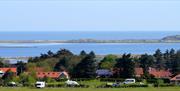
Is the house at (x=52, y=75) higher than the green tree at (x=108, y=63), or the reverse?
the green tree at (x=108, y=63)

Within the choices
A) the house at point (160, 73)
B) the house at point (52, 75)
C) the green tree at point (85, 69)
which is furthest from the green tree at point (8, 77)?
the house at point (160, 73)

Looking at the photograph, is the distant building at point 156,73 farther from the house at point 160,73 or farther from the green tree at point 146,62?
the green tree at point 146,62

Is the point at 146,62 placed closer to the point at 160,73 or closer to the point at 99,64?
the point at 160,73

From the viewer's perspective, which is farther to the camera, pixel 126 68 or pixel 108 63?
pixel 108 63

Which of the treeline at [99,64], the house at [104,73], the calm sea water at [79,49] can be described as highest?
the calm sea water at [79,49]

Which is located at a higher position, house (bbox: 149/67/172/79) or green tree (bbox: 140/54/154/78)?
green tree (bbox: 140/54/154/78)

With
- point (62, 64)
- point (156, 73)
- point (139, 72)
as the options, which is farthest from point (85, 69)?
point (62, 64)

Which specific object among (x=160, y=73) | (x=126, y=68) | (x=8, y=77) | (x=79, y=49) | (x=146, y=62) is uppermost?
(x=79, y=49)

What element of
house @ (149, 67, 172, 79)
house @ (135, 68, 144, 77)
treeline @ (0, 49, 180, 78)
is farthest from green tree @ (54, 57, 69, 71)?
house @ (149, 67, 172, 79)

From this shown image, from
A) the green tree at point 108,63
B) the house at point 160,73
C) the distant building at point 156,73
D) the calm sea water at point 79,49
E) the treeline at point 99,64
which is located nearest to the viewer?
the treeline at point 99,64

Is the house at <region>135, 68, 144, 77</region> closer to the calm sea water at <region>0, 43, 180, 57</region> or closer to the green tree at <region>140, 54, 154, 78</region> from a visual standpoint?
the green tree at <region>140, 54, 154, 78</region>

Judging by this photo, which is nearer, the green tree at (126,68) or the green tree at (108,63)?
the green tree at (126,68)

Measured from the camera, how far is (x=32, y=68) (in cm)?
4388

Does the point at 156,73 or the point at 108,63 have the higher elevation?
the point at 108,63
